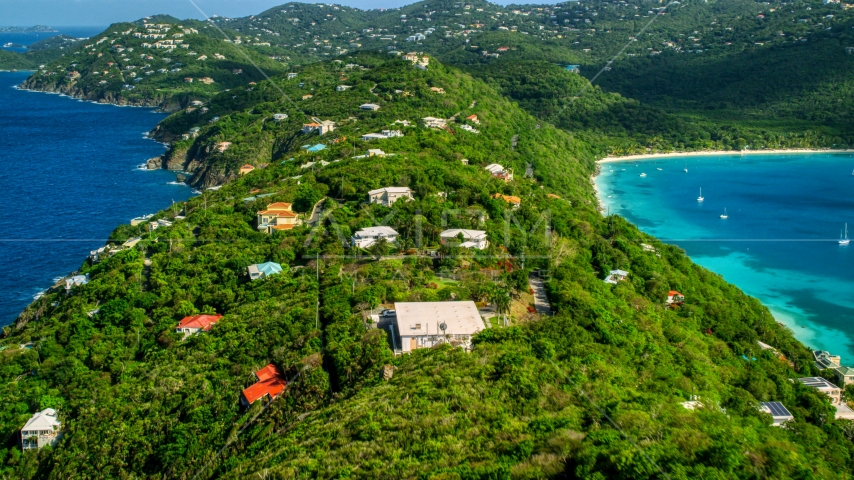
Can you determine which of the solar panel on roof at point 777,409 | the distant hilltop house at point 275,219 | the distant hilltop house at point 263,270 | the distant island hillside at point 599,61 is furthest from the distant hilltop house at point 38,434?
the distant island hillside at point 599,61

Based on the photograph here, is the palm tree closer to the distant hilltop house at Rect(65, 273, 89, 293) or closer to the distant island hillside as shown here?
the distant hilltop house at Rect(65, 273, 89, 293)

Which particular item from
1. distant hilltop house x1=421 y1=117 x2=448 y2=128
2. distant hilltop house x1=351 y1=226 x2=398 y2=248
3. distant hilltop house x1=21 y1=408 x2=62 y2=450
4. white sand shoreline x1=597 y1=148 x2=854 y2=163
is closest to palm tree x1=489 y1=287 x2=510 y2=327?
distant hilltop house x1=351 y1=226 x2=398 y2=248

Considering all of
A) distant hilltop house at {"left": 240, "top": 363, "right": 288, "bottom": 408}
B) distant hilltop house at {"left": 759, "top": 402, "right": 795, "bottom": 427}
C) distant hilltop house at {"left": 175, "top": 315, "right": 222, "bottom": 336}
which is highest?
distant hilltop house at {"left": 240, "top": 363, "right": 288, "bottom": 408}

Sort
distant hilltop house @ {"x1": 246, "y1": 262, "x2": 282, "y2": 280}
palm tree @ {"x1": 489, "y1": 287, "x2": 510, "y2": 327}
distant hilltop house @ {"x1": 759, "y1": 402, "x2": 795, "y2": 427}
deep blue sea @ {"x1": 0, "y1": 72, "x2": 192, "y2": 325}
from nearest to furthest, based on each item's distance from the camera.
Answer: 1. distant hilltop house @ {"x1": 759, "y1": 402, "x2": 795, "y2": 427}
2. palm tree @ {"x1": 489, "y1": 287, "x2": 510, "y2": 327}
3. distant hilltop house @ {"x1": 246, "y1": 262, "x2": 282, "y2": 280}
4. deep blue sea @ {"x1": 0, "y1": 72, "x2": 192, "y2": 325}

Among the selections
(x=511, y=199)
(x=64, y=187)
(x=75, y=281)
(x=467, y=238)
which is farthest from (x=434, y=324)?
(x=64, y=187)

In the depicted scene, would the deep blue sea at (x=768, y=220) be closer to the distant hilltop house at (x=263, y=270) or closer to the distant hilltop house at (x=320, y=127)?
the distant hilltop house at (x=320, y=127)

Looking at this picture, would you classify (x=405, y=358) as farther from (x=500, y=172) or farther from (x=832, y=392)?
(x=500, y=172)
